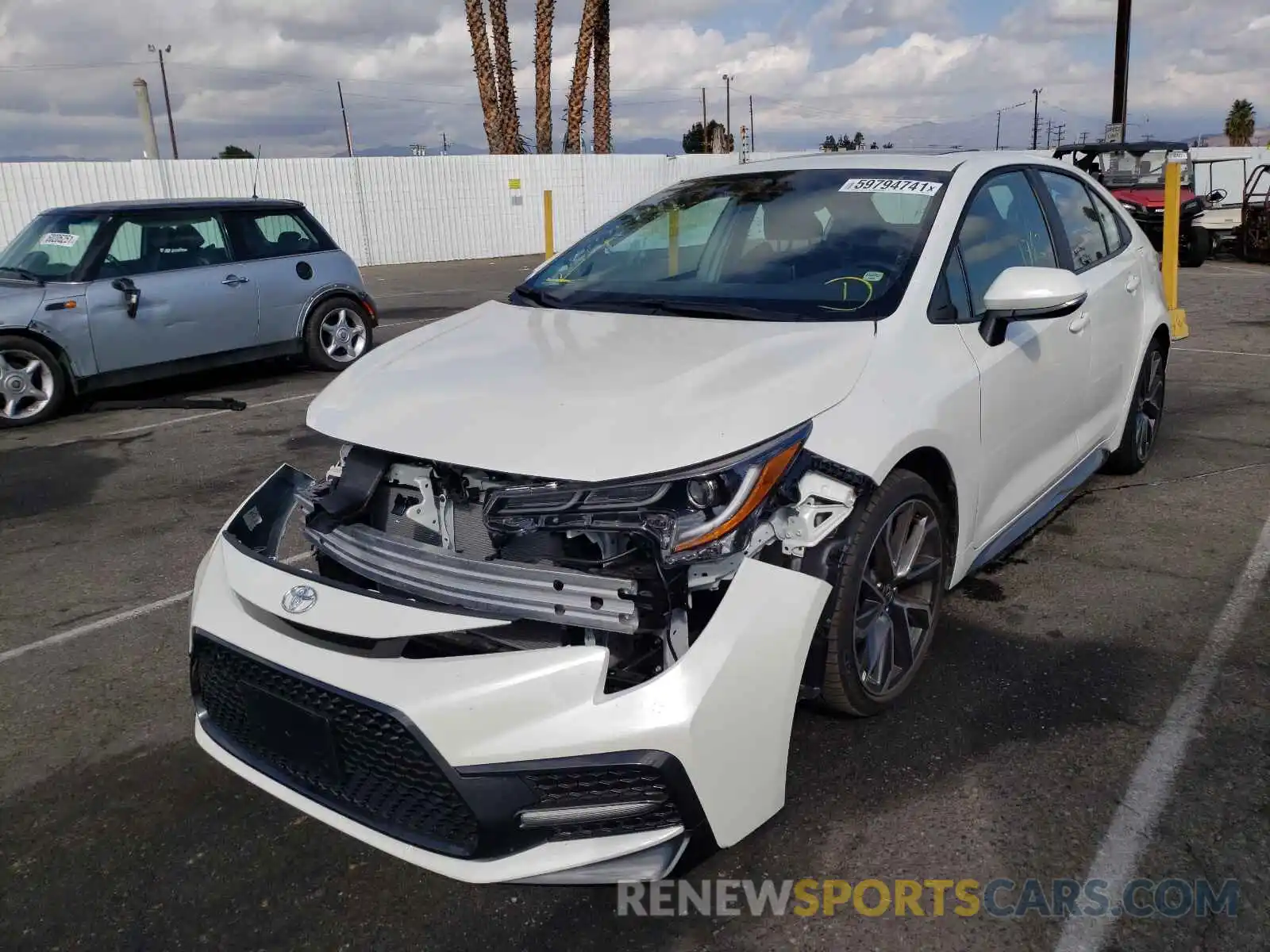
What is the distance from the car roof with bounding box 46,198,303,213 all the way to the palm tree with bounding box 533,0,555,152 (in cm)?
1926

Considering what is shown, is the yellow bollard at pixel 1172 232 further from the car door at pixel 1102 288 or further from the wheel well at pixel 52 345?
the wheel well at pixel 52 345

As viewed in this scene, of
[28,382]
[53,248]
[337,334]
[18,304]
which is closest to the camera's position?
[18,304]

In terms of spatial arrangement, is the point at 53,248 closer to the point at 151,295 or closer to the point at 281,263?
the point at 151,295

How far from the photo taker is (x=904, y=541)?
9.70 feet

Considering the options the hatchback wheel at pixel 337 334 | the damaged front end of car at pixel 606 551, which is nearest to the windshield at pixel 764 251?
the damaged front end of car at pixel 606 551

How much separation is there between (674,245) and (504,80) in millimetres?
23895

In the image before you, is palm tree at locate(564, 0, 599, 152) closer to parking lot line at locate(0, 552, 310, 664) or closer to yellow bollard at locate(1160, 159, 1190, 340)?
yellow bollard at locate(1160, 159, 1190, 340)

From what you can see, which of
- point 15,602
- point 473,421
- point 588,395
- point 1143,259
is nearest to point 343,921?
point 473,421

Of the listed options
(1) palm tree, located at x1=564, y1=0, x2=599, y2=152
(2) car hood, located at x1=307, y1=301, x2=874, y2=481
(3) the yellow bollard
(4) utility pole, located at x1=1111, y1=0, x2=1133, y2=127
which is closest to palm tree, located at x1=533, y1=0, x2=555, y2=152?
(1) palm tree, located at x1=564, y1=0, x2=599, y2=152

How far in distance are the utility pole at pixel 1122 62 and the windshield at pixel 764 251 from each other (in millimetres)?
20713

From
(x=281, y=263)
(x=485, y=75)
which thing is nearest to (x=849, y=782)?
(x=281, y=263)

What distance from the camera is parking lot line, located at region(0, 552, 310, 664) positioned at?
3889 millimetres

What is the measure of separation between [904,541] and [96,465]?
5.57m

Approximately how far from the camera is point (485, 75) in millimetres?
25594
